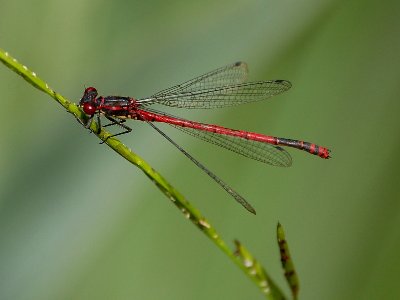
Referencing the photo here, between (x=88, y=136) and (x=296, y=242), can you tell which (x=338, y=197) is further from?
(x=88, y=136)

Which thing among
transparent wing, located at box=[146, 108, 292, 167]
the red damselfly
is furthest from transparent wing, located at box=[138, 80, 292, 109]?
transparent wing, located at box=[146, 108, 292, 167]

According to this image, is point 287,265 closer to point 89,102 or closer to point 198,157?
point 198,157

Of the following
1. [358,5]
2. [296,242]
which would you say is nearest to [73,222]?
[296,242]

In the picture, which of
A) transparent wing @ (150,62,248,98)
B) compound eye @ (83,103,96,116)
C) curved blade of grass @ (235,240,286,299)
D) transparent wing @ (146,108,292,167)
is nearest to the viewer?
curved blade of grass @ (235,240,286,299)

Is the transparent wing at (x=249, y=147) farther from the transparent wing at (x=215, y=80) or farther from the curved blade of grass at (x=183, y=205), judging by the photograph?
the curved blade of grass at (x=183, y=205)

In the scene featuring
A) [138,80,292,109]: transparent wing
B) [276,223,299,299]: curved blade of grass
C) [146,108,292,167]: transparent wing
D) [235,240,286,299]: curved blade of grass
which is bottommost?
[235,240,286,299]: curved blade of grass

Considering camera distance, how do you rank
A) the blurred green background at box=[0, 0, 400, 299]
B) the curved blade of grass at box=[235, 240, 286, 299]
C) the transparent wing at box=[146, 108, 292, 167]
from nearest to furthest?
the curved blade of grass at box=[235, 240, 286, 299]
the blurred green background at box=[0, 0, 400, 299]
the transparent wing at box=[146, 108, 292, 167]

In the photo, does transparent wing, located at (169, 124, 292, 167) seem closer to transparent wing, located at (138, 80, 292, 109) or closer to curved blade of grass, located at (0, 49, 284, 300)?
transparent wing, located at (138, 80, 292, 109)
